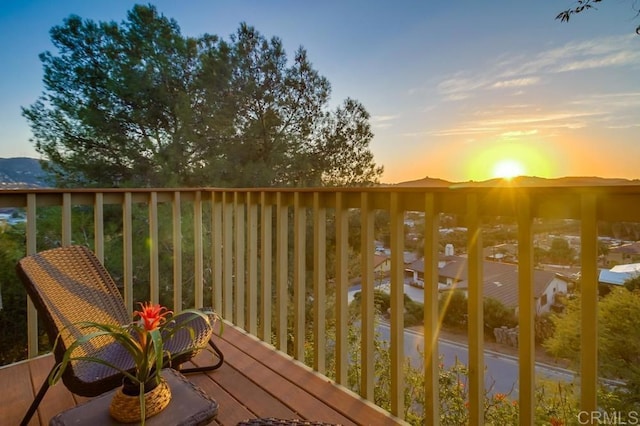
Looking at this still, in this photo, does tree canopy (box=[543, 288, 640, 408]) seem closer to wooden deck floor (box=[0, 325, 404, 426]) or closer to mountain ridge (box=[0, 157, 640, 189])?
mountain ridge (box=[0, 157, 640, 189])

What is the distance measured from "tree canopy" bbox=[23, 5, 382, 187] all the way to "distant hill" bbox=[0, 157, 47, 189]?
256 mm

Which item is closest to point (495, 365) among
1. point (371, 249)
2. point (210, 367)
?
point (371, 249)

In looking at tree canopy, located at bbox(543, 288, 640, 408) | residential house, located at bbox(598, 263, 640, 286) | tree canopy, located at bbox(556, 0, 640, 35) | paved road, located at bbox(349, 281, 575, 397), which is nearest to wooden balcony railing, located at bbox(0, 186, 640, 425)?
residential house, located at bbox(598, 263, 640, 286)

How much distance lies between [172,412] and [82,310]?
3.83 ft

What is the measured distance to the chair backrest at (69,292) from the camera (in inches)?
60.3

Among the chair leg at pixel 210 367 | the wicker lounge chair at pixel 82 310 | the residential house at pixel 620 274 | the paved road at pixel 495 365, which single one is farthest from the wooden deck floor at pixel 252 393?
the residential house at pixel 620 274

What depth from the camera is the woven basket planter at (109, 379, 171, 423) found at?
95 cm

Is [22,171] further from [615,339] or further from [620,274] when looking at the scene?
[615,339]

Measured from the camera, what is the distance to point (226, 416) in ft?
5.68

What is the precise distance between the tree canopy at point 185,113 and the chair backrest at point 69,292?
533 cm

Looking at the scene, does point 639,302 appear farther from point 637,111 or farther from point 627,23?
point 627,23

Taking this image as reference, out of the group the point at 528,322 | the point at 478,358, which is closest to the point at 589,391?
the point at 528,322

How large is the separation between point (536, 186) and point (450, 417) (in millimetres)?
2384

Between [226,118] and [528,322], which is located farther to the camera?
[226,118]
